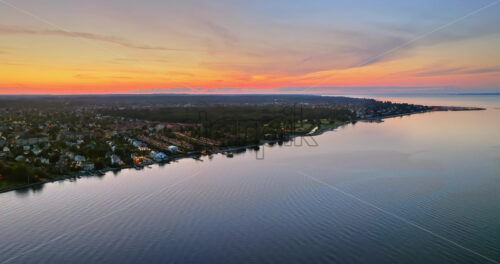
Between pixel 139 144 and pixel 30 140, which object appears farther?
pixel 139 144

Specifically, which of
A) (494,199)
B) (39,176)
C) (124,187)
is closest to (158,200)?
(124,187)

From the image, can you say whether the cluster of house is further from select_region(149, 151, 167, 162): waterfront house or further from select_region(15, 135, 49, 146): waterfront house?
select_region(15, 135, 49, 146): waterfront house

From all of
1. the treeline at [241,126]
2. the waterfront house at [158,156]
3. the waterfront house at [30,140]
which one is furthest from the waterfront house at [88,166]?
the treeline at [241,126]

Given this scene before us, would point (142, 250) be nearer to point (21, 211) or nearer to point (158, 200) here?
point (158, 200)

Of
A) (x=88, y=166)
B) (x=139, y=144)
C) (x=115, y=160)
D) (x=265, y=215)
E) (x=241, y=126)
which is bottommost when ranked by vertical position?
(x=265, y=215)

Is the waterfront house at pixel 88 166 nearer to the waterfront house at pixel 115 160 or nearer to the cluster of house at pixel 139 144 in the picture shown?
the waterfront house at pixel 115 160

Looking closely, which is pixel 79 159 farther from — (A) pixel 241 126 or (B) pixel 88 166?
(A) pixel 241 126

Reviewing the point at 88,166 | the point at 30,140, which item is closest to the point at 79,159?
the point at 88,166

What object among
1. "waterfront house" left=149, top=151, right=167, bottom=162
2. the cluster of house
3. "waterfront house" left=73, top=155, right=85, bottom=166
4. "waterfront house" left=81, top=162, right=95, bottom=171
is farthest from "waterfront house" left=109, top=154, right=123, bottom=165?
the cluster of house

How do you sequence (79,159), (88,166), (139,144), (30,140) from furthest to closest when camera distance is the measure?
(139,144)
(30,140)
(79,159)
(88,166)
